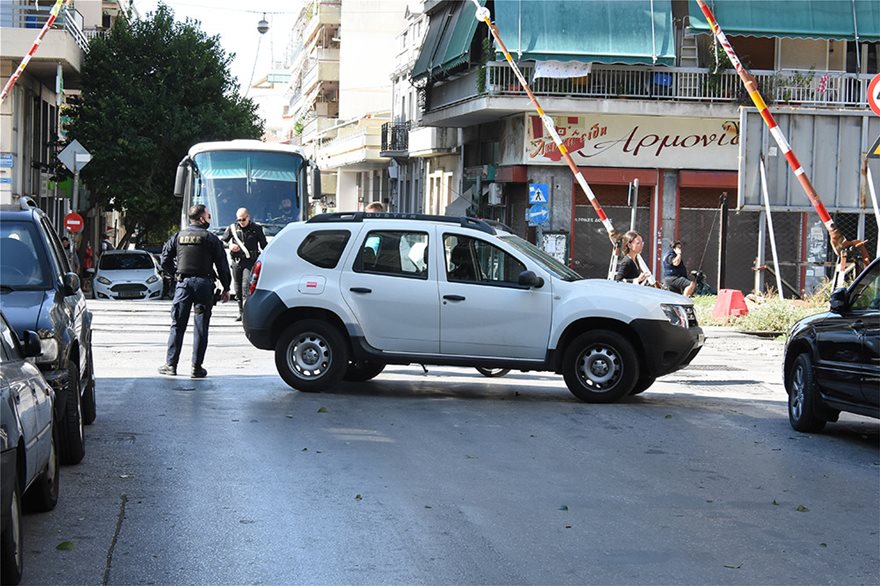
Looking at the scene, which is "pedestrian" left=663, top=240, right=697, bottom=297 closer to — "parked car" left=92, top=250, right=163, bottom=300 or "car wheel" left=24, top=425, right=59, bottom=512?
"parked car" left=92, top=250, right=163, bottom=300

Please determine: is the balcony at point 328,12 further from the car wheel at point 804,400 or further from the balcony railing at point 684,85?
the car wheel at point 804,400

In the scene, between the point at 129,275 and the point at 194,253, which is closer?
the point at 194,253

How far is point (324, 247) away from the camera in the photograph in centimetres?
1382

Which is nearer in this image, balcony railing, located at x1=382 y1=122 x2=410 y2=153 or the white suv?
the white suv

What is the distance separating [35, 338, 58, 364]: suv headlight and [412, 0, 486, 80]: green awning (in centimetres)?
2963

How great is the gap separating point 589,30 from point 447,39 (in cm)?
762

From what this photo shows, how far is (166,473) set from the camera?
8.96 meters

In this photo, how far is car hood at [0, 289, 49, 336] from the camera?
8.53m

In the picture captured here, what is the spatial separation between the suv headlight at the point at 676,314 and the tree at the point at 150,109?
32604mm

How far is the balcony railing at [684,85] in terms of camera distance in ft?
116

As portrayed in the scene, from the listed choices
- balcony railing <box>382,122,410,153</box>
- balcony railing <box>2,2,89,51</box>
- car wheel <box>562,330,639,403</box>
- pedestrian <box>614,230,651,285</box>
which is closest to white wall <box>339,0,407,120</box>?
balcony railing <box>382,122,410,153</box>

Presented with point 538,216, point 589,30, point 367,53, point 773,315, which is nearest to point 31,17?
point 589,30

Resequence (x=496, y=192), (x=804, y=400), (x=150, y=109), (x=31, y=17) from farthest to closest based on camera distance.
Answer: (x=150, y=109) → (x=496, y=192) → (x=31, y=17) → (x=804, y=400)

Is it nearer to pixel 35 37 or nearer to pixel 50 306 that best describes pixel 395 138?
pixel 35 37
